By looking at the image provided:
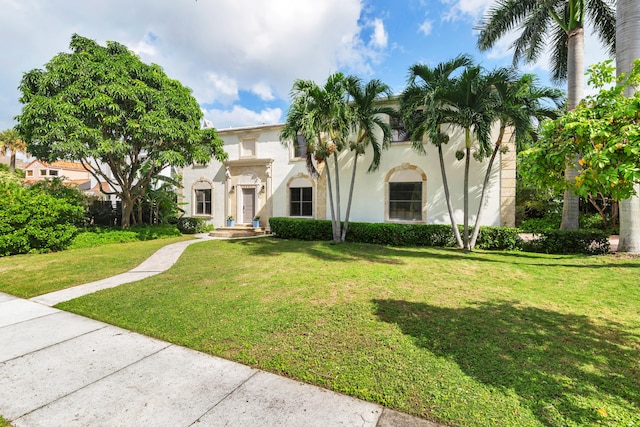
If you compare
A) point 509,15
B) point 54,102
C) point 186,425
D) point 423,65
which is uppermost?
point 509,15

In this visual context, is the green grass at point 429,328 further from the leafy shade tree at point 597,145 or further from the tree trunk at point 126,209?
the tree trunk at point 126,209

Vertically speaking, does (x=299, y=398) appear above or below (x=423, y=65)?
below

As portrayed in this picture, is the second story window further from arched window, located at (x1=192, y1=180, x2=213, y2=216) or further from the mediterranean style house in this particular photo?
arched window, located at (x1=192, y1=180, x2=213, y2=216)

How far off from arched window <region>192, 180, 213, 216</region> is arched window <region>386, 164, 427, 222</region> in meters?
10.9

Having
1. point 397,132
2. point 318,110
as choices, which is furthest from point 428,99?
point 397,132

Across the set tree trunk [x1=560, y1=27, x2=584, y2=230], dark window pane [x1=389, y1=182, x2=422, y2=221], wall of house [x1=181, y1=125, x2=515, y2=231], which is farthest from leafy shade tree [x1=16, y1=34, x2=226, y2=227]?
tree trunk [x1=560, y1=27, x2=584, y2=230]

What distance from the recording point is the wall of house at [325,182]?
1182 cm

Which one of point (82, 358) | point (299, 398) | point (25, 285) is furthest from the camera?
point (25, 285)

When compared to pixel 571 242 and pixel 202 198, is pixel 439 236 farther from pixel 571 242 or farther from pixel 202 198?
pixel 202 198

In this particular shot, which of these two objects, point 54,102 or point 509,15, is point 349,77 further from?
point 54,102

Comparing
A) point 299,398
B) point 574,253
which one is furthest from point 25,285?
point 574,253

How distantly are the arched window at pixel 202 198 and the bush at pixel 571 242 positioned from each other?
16258 millimetres

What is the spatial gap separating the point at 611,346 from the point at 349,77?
999 cm

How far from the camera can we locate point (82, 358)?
3.19m
